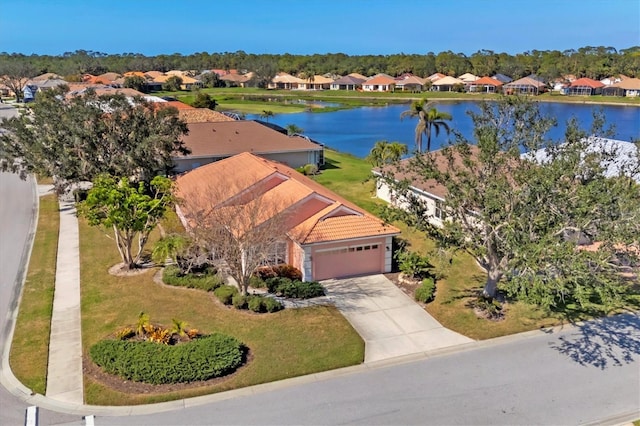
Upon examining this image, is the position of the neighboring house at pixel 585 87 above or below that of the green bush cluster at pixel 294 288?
above

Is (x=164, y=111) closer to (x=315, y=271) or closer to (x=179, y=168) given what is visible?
(x=179, y=168)

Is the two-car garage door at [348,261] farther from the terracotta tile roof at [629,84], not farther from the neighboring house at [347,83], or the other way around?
the neighboring house at [347,83]

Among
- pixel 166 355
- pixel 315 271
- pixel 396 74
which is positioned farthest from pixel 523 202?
pixel 396 74

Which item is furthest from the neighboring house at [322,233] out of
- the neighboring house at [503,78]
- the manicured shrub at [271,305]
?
→ the neighboring house at [503,78]

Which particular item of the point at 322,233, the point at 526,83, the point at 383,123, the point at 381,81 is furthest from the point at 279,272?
the point at 381,81

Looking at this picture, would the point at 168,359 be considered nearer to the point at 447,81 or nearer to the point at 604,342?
the point at 604,342

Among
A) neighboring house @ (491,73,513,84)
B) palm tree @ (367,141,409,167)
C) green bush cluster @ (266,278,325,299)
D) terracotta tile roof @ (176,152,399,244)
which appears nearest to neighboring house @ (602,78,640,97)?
neighboring house @ (491,73,513,84)
